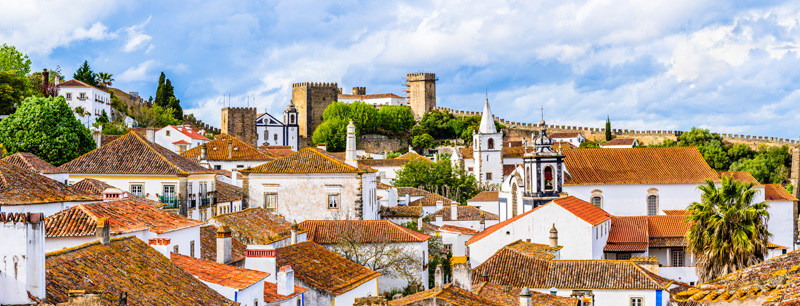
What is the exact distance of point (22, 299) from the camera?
478 inches

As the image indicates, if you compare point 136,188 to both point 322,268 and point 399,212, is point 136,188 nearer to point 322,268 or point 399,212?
point 322,268

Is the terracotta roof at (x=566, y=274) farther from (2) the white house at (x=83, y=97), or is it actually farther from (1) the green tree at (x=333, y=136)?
(1) the green tree at (x=333, y=136)

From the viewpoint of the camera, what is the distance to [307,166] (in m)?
45.8

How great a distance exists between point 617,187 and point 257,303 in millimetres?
46280

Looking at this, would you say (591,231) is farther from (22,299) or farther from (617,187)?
(22,299)

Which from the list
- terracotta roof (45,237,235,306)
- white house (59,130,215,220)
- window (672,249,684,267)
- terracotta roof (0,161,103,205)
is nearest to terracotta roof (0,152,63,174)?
white house (59,130,215,220)

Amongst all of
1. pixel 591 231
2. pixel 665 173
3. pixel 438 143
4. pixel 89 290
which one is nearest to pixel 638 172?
pixel 665 173

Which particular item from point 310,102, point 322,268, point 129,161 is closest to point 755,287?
point 322,268

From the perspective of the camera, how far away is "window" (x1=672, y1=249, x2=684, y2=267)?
52.7 metres

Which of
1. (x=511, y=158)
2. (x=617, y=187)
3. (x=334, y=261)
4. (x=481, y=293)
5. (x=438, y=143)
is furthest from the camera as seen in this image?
(x=438, y=143)

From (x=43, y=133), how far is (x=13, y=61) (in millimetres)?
31729

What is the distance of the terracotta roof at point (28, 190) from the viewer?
863 inches

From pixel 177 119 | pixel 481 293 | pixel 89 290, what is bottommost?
pixel 481 293

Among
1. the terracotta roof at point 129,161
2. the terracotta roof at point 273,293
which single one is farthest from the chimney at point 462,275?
the terracotta roof at point 129,161
